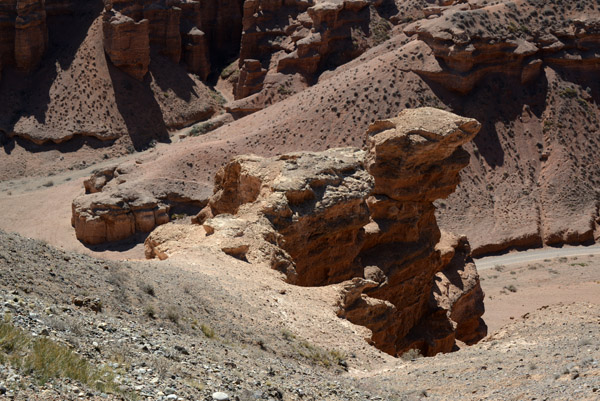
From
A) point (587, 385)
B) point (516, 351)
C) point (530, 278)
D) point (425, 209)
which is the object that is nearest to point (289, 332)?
point (516, 351)

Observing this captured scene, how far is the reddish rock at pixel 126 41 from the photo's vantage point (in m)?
62.4

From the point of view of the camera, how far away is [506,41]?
180ft

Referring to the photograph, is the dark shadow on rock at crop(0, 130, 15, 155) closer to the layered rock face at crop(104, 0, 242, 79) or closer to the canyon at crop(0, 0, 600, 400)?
the canyon at crop(0, 0, 600, 400)

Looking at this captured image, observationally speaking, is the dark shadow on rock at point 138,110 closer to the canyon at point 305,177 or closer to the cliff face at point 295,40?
the canyon at point 305,177

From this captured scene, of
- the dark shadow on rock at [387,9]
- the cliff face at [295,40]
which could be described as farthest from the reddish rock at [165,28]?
the dark shadow on rock at [387,9]

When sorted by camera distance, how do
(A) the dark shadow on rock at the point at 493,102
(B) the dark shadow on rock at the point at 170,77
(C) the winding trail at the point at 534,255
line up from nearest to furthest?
1. (C) the winding trail at the point at 534,255
2. (A) the dark shadow on rock at the point at 493,102
3. (B) the dark shadow on rock at the point at 170,77

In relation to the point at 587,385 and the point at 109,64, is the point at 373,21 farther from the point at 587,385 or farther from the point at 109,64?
the point at 587,385

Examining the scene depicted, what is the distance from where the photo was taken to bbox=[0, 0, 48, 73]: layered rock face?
61500mm

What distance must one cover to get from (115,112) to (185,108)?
21.8ft

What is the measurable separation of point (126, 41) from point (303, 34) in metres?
15.0

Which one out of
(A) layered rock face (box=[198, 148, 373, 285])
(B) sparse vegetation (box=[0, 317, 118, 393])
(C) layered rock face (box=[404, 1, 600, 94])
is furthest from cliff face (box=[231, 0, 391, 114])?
(B) sparse vegetation (box=[0, 317, 118, 393])

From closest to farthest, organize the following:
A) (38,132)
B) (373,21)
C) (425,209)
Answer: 1. (425,209)
2. (38,132)
3. (373,21)

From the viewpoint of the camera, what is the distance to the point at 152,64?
223 ft

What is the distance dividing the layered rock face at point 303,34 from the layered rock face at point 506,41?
9.09m
